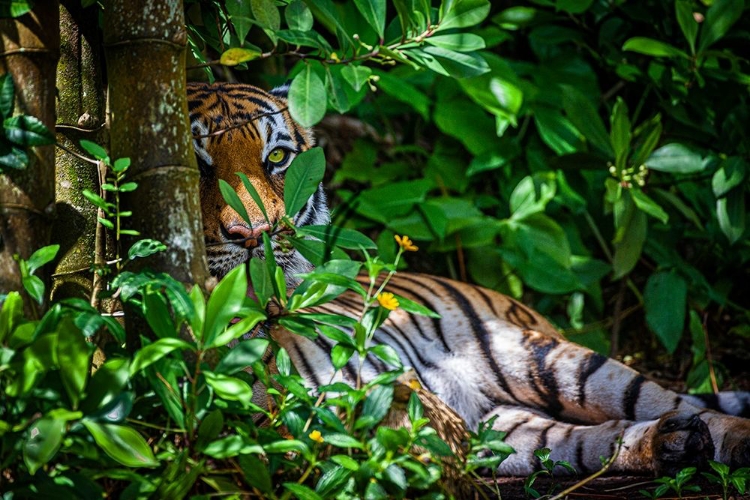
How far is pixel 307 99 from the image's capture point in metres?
1.61

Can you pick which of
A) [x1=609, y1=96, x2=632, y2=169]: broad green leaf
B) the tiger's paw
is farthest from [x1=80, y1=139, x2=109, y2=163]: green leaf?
[x1=609, y1=96, x2=632, y2=169]: broad green leaf

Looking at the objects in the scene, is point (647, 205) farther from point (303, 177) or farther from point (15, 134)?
point (15, 134)

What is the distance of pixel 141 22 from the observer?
155cm

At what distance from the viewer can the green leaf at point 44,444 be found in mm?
1130

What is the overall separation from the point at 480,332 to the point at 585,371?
0.40m

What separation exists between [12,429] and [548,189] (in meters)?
3.33

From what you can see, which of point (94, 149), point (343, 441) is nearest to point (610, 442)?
point (343, 441)

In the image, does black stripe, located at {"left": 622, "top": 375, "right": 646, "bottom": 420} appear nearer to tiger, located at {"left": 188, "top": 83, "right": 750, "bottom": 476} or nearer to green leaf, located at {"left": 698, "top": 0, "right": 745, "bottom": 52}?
tiger, located at {"left": 188, "top": 83, "right": 750, "bottom": 476}

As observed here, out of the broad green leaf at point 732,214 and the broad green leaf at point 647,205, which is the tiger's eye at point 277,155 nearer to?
the broad green leaf at point 647,205

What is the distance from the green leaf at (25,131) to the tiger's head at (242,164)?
69cm

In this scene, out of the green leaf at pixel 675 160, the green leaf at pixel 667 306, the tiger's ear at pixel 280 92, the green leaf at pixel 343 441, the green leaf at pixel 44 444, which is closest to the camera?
the green leaf at pixel 44 444

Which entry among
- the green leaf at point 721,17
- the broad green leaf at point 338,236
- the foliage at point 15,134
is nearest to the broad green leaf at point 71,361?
the foliage at point 15,134

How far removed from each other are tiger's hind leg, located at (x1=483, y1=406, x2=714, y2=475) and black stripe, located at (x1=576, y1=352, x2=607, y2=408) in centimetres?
9

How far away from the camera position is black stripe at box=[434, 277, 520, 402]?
297cm
